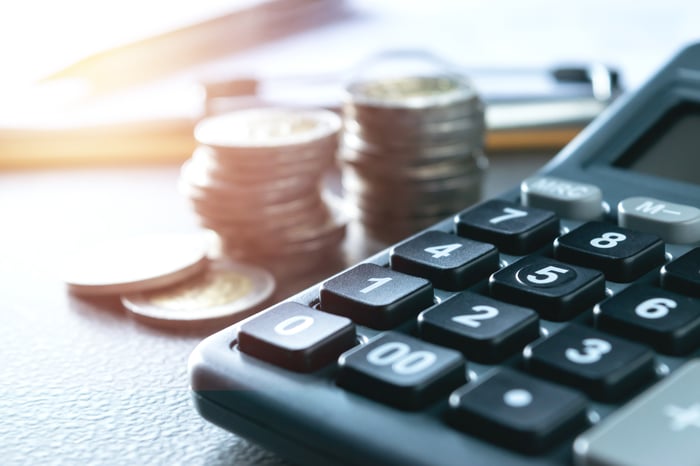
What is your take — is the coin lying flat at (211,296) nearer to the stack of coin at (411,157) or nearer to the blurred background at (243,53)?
the stack of coin at (411,157)

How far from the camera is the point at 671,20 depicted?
99cm

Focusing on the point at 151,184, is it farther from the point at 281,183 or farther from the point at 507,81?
the point at 507,81

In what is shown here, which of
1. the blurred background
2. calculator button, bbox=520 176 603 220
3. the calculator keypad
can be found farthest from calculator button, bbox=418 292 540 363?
the blurred background

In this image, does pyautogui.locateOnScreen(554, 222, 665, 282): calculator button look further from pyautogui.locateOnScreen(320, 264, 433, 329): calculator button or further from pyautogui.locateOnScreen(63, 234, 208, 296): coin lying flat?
pyautogui.locateOnScreen(63, 234, 208, 296): coin lying flat

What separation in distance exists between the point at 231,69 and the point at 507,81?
25cm

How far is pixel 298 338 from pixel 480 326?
0.06 metres

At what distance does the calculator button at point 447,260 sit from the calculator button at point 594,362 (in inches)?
2.3

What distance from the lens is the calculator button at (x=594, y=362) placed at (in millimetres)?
301

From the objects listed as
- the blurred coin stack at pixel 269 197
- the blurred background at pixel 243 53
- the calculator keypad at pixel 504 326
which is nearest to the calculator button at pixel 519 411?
the calculator keypad at pixel 504 326

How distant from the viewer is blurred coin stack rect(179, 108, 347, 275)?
506 mm

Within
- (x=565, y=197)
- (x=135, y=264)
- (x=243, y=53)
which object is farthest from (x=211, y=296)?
(x=243, y=53)

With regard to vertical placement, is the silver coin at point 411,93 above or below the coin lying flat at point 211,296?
above

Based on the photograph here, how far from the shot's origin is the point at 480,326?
336 millimetres

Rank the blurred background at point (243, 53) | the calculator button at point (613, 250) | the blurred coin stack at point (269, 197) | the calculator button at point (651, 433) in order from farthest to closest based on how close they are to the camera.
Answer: the blurred background at point (243, 53), the blurred coin stack at point (269, 197), the calculator button at point (613, 250), the calculator button at point (651, 433)
